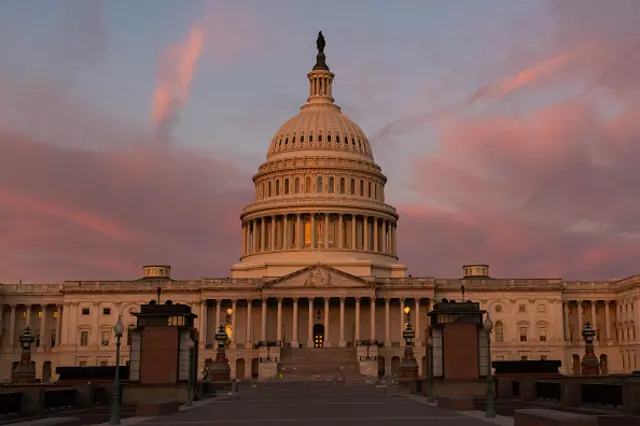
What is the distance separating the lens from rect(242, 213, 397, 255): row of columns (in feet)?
497

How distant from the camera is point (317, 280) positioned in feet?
446

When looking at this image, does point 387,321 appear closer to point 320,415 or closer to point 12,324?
point 12,324

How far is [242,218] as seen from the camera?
530ft

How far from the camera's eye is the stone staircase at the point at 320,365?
110250 millimetres

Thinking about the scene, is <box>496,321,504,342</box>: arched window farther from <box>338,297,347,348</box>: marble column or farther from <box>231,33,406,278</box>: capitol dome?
<box>338,297,347,348</box>: marble column

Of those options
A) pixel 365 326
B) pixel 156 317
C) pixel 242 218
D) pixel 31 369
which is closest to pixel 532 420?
pixel 156 317

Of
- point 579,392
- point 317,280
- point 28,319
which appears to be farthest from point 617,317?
point 579,392

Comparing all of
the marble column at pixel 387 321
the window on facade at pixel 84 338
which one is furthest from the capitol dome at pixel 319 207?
the window on facade at pixel 84 338

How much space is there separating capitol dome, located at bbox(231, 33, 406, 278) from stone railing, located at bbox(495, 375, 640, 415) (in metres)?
89.0

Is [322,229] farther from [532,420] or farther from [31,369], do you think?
[532,420]

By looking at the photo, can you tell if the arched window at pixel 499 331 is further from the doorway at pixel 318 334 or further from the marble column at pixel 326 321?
the doorway at pixel 318 334

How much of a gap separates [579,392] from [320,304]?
310ft

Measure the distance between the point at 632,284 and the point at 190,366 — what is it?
95624 mm

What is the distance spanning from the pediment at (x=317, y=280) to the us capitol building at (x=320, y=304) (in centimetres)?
15
